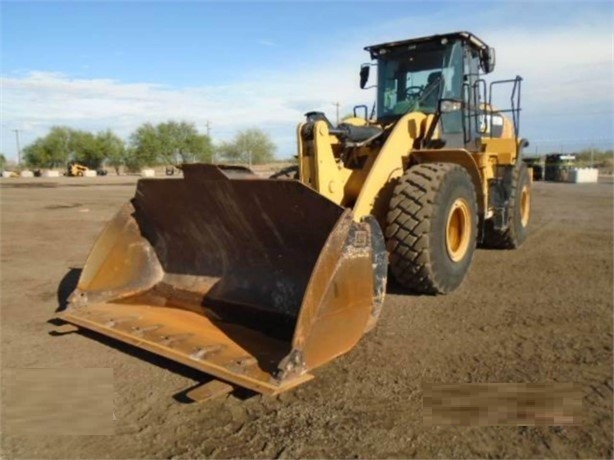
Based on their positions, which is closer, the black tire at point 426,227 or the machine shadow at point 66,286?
the black tire at point 426,227

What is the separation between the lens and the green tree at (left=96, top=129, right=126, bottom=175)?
256 feet

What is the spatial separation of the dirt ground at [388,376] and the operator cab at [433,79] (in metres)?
1.98

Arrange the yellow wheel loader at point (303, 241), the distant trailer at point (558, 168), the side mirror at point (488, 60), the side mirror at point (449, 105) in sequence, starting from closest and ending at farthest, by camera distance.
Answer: the yellow wheel loader at point (303, 241), the side mirror at point (449, 105), the side mirror at point (488, 60), the distant trailer at point (558, 168)

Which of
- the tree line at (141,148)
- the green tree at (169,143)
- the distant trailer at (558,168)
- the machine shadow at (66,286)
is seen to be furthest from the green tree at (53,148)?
the machine shadow at (66,286)

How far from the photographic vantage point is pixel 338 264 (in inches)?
136

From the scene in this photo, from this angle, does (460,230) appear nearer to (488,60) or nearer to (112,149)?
(488,60)

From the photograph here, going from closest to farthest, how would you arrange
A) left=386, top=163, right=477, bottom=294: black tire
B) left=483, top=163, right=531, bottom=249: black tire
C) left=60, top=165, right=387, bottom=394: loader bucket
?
left=60, top=165, right=387, bottom=394: loader bucket → left=386, top=163, right=477, bottom=294: black tire → left=483, top=163, right=531, bottom=249: black tire

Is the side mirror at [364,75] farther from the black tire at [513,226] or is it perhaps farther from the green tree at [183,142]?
the green tree at [183,142]

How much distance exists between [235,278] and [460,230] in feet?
8.44

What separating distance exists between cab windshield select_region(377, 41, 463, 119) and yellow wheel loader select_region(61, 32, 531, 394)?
17 mm

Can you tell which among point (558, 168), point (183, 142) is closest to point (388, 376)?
point (558, 168)

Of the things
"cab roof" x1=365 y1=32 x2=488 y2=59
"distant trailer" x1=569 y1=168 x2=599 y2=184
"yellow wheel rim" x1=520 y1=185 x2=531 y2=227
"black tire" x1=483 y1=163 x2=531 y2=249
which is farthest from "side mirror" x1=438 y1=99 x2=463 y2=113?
"distant trailer" x1=569 y1=168 x2=599 y2=184

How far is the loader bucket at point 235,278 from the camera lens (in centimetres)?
334

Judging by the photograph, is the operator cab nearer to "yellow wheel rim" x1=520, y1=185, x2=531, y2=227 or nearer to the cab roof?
the cab roof
